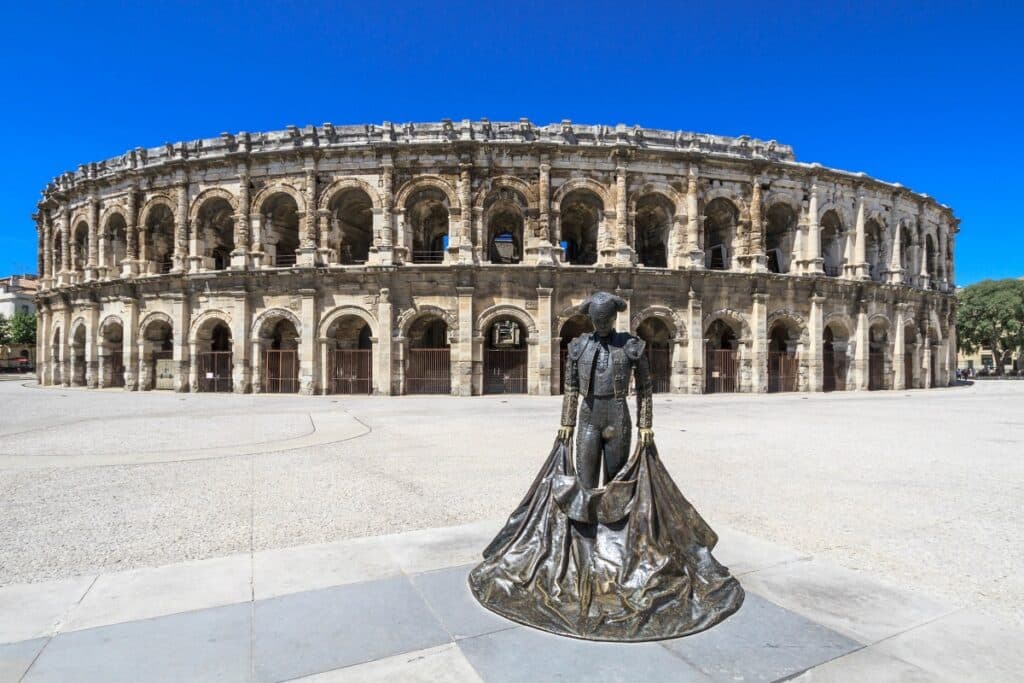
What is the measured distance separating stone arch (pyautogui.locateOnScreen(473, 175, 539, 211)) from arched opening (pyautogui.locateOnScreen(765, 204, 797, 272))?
404 inches

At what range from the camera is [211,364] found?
21484mm

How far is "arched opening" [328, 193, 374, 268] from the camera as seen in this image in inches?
817

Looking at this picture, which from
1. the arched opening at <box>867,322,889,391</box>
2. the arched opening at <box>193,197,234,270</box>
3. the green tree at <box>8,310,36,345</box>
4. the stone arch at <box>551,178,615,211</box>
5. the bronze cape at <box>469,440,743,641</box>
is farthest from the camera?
the green tree at <box>8,310,36,345</box>

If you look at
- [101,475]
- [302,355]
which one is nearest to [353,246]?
[302,355]

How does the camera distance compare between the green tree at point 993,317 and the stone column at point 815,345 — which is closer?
the stone column at point 815,345

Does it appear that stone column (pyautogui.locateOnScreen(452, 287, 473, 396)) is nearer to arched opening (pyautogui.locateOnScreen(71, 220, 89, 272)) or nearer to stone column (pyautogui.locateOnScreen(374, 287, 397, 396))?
stone column (pyautogui.locateOnScreen(374, 287, 397, 396))

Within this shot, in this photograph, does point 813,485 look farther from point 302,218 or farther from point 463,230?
point 302,218

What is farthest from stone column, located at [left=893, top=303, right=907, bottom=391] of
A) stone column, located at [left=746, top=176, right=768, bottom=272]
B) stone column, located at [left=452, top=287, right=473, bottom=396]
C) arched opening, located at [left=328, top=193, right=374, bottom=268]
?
arched opening, located at [left=328, top=193, right=374, bottom=268]

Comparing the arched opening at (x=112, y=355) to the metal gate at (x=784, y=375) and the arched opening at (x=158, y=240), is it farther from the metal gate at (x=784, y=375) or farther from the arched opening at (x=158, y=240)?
the metal gate at (x=784, y=375)

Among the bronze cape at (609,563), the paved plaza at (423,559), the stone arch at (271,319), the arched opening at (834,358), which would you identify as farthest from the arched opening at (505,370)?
the bronze cape at (609,563)

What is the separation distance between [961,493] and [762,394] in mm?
15773

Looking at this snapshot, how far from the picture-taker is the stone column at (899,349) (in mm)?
24094

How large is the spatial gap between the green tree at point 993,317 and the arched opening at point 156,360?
4741 cm

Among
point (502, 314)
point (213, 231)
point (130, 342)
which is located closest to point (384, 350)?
point (502, 314)
